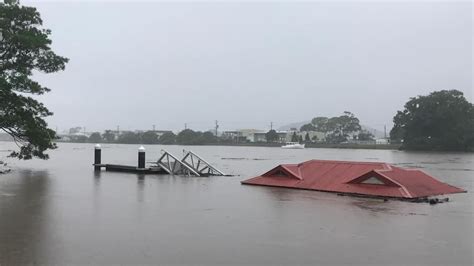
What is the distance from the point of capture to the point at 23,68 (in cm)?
2067

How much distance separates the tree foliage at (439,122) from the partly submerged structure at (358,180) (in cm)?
8669

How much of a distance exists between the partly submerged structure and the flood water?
3.02ft

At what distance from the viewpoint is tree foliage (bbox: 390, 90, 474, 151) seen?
9644 centimetres

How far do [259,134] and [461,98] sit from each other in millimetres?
85430

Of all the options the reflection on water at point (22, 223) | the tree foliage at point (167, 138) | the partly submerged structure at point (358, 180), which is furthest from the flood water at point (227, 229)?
the tree foliage at point (167, 138)

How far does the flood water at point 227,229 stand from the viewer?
6.87 m

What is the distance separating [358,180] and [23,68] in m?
13.8

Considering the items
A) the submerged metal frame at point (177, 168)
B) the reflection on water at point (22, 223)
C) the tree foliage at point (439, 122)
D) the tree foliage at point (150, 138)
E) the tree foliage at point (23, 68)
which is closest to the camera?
the reflection on water at point (22, 223)

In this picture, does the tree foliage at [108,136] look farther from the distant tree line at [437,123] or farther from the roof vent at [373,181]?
the roof vent at [373,181]

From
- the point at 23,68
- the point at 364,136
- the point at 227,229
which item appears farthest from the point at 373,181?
the point at 364,136

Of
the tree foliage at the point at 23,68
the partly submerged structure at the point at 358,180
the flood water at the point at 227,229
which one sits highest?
the tree foliage at the point at 23,68

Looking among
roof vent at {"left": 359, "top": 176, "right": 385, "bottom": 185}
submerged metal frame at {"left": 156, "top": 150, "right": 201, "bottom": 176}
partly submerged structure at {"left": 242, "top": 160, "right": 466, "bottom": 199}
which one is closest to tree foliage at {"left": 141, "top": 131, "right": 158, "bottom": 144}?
submerged metal frame at {"left": 156, "top": 150, "right": 201, "bottom": 176}

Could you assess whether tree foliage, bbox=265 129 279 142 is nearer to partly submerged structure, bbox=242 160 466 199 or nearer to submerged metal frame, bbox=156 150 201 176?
submerged metal frame, bbox=156 150 201 176

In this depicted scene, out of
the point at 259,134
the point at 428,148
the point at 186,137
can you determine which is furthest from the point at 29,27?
the point at 259,134
